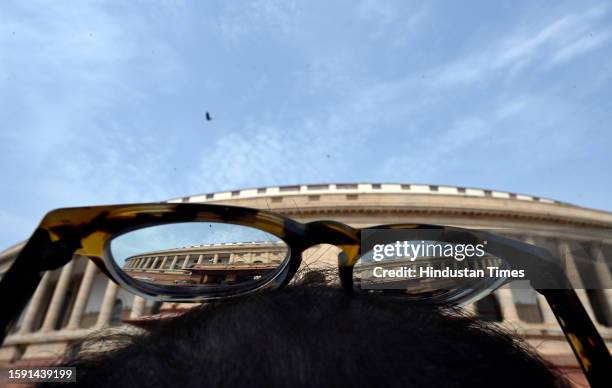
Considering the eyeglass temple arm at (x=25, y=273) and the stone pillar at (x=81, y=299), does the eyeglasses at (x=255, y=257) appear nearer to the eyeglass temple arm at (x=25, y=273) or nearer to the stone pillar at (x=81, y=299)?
the eyeglass temple arm at (x=25, y=273)

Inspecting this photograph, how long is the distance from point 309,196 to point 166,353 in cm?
1997

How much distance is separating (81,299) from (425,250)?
27.8 metres

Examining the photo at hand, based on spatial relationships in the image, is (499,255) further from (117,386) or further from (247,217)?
(117,386)

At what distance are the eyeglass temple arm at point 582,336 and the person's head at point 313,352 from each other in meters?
0.08

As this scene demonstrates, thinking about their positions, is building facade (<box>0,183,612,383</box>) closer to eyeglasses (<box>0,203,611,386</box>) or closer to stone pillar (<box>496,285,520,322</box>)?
stone pillar (<box>496,285,520,322</box>)

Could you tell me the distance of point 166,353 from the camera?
66 cm

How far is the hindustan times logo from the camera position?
3.35ft

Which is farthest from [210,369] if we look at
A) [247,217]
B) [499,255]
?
[499,255]

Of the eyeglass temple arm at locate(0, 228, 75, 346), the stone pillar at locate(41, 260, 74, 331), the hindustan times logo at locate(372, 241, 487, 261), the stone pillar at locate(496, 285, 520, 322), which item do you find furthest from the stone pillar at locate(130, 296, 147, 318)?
the stone pillar at locate(41, 260, 74, 331)

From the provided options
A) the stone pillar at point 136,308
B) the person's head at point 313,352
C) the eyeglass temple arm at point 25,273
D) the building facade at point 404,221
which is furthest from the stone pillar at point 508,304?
the eyeglass temple arm at point 25,273

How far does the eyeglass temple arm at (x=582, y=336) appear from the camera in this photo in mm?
822

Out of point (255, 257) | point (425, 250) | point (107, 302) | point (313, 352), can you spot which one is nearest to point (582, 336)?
point (425, 250)

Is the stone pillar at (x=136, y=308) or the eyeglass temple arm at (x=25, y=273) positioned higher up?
the stone pillar at (x=136, y=308)

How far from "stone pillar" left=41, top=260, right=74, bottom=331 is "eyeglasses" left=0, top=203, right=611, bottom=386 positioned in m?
27.0
